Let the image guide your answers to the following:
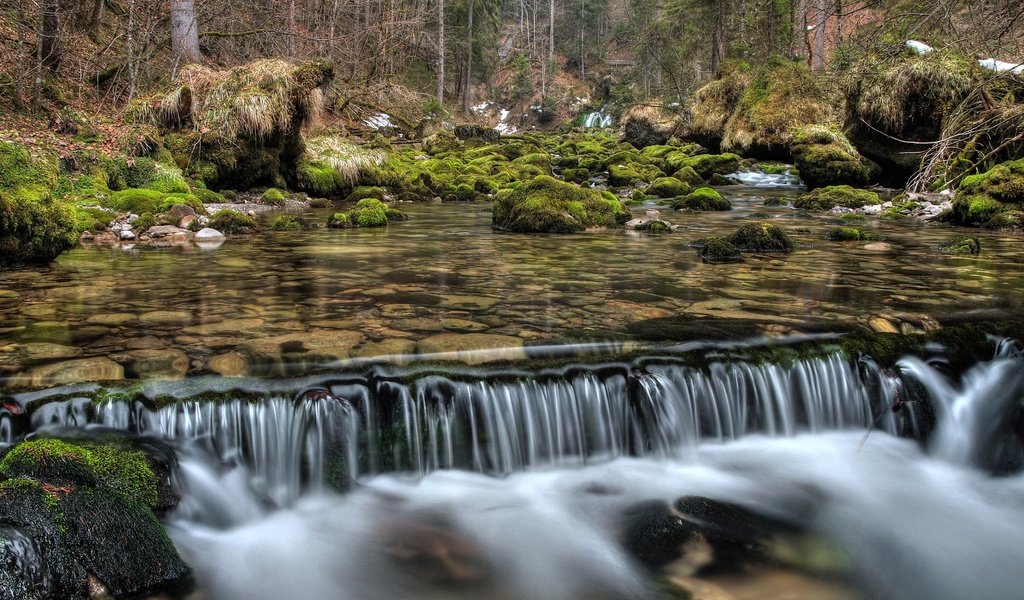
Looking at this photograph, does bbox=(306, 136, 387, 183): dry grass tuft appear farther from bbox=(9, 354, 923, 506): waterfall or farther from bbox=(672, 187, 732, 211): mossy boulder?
bbox=(9, 354, 923, 506): waterfall

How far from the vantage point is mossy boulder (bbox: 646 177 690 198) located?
15.9 m

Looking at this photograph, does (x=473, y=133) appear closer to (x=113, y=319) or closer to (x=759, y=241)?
(x=759, y=241)

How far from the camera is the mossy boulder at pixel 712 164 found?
2034cm

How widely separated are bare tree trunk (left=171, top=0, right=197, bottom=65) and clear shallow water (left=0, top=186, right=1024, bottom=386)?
25.0 ft

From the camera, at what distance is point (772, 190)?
59.1 feet

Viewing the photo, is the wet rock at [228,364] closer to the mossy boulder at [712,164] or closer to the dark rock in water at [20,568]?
the dark rock in water at [20,568]

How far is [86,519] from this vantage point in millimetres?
2170

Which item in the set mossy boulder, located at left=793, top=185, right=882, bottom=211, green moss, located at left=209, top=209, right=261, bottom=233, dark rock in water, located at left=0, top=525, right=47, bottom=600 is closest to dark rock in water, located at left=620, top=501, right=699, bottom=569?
dark rock in water, located at left=0, top=525, right=47, bottom=600

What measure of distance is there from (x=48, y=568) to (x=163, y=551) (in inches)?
17.0

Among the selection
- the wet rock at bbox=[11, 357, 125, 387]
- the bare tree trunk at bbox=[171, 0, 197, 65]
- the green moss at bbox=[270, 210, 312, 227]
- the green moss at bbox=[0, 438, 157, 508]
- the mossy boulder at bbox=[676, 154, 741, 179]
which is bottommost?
the green moss at bbox=[0, 438, 157, 508]

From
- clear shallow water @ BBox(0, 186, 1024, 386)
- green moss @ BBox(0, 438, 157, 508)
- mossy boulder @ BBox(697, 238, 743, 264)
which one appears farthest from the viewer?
mossy boulder @ BBox(697, 238, 743, 264)

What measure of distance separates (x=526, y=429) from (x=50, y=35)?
38.8ft

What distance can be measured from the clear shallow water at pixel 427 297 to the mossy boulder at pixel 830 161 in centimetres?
742

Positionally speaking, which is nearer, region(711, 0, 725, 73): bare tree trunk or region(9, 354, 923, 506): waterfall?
region(9, 354, 923, 506): waterfall
